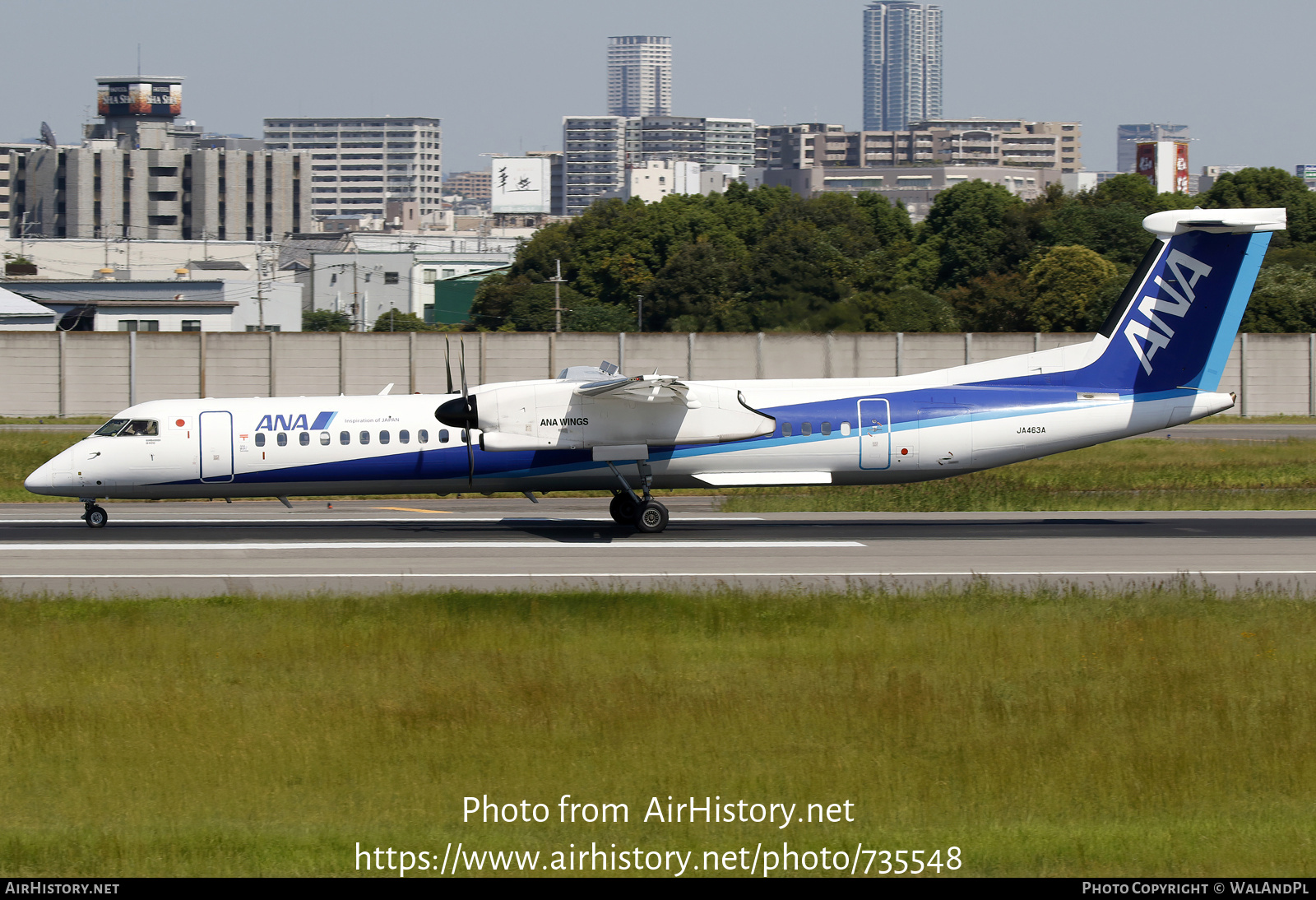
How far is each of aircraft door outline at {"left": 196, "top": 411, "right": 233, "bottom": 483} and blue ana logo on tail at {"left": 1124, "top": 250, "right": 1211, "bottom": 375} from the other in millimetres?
17670

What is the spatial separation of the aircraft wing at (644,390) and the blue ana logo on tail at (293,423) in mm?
4983

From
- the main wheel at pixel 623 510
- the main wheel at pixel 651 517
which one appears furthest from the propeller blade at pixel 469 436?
the main wheel at pixel 651 517

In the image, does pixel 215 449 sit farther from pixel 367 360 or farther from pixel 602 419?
pixel 367 360

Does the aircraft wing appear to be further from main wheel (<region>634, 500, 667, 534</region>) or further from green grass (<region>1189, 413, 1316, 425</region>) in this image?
green grass (<region>1189, 413, 1316, 425</region>)

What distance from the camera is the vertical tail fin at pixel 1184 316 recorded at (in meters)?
25.4

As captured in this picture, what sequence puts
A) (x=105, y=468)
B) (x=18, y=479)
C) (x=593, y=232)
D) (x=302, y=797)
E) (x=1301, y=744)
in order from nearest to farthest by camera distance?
(x=302, y=797)
(x=1301, y=744)
(x=105, y=468)
(x=18, y=479)
(x=593, y=232)

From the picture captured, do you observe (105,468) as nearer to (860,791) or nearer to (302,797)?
(302,797)

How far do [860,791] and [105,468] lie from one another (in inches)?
755

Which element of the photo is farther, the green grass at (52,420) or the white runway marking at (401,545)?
the green grass at (52,420)

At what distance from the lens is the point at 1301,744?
11.9 m

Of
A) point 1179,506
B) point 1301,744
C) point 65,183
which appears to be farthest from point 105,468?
point 65,183

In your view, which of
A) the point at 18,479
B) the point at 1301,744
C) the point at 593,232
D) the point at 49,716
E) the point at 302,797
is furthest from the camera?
the point at 593,232

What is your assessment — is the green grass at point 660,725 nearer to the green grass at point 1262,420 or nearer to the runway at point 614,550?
the runway at point 614,550

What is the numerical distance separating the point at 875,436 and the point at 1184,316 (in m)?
6.58
